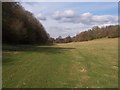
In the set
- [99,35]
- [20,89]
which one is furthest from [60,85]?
[99,35]

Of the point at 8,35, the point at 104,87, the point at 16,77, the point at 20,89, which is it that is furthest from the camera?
the point at 8,35

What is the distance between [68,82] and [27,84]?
2143 millimetres

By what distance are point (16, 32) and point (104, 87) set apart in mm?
66432

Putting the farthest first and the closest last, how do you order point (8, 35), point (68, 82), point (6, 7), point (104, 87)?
point (8, 35) → point (6, 7) → point (68, 82) → point (104, 87)

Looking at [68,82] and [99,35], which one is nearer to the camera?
[68,82]

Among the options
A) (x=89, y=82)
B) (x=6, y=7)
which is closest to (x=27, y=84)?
(x=89, y=82)

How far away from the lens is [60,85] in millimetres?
14289

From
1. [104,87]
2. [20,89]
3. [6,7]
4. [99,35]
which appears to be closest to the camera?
[20,89]

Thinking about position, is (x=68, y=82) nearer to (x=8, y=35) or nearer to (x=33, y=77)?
(x=33, y=77)

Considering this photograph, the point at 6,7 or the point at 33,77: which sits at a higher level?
the point at 6,7

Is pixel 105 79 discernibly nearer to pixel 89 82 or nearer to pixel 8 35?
pixel 89 82

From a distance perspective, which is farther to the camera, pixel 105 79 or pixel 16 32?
pixel 16 32

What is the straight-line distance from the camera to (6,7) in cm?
5416

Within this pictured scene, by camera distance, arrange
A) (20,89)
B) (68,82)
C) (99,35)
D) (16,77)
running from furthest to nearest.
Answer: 1. (99,35)
2. (16,77)
3. (68,82)
4. (20,89)
